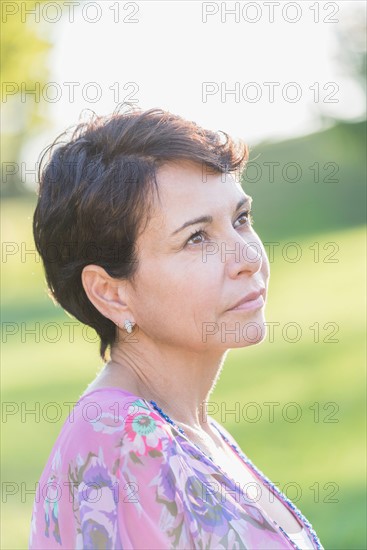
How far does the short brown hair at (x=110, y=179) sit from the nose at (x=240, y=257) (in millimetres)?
177

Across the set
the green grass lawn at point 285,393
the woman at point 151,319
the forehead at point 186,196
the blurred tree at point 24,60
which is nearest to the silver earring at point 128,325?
the woman at point 151,319

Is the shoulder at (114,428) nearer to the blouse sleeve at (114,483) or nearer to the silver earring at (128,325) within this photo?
the blouse sleeve at (114,483)

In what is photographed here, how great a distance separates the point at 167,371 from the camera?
229 cm

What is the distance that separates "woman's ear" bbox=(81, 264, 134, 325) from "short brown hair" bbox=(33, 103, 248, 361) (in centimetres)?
3

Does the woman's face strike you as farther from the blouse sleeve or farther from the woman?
the blouse sleeve

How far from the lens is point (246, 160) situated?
2393 millimetres

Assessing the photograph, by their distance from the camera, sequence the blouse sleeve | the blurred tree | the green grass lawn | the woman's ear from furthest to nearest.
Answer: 1. the blurred tree
2. the green grass lawn
3. the woman's ear
4. the blouse sleeve

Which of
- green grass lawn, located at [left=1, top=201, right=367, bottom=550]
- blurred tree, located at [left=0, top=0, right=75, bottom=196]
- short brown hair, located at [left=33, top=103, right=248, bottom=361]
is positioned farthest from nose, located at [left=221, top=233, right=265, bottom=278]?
blurred tree, located at [left=0, top=0, right=75, bottom=196]

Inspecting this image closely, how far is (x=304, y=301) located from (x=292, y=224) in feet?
26.5

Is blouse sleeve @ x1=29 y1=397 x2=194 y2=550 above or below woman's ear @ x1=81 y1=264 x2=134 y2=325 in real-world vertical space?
below

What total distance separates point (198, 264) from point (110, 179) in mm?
260

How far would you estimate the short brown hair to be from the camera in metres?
2.16

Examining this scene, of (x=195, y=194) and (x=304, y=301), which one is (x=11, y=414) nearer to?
(x=304, y=301)

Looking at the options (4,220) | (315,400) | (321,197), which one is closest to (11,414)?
(315,400)
